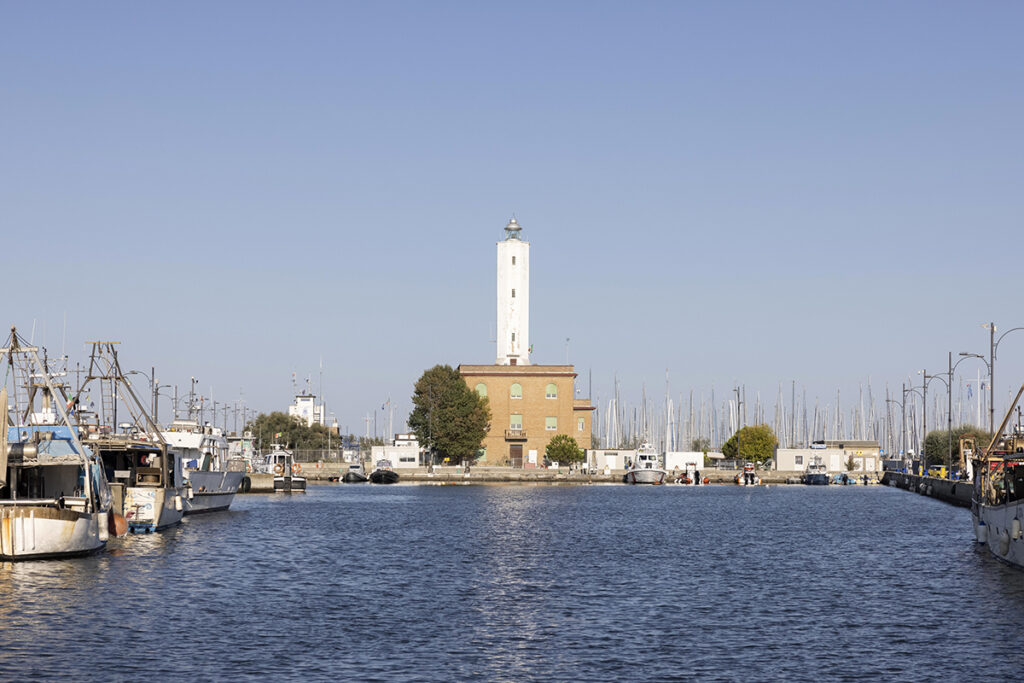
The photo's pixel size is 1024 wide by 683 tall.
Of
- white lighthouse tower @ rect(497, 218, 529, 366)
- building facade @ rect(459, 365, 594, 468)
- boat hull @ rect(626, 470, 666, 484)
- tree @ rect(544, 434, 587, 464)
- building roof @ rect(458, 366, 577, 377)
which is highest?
white lighthouse tower @ rect(497, 218, 529, 366)

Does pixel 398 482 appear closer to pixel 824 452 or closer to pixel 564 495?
pixel 564 495

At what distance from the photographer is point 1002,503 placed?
5534 centimetres

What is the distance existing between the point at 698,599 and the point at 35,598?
79.2 ft

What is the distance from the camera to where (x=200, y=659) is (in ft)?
103

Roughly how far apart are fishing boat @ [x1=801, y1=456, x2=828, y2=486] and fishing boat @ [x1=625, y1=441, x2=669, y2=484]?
21.7 metres

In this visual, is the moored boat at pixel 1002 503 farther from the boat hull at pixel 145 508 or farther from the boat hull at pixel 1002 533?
the boat hull at pixel 145 508

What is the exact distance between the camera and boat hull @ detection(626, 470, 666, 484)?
554 ft

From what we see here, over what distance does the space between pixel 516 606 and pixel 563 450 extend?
13337 cm

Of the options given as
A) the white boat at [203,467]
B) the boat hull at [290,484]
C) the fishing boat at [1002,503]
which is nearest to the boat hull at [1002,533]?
the fishing boat at [1002,503]

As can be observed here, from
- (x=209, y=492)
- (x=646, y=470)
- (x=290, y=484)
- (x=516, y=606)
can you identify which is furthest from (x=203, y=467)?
(x=646, y=470)

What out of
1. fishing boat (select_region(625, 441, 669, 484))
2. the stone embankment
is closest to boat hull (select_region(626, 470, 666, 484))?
fishing boat (select_region(625, 441, 669, 484))

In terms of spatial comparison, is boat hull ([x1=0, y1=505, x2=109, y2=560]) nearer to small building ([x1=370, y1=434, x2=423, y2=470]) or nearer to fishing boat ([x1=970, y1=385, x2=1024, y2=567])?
fishing boat ([x1=970, y1=385, x2=1024, y2=567])

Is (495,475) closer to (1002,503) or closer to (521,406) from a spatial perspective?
(521,406)

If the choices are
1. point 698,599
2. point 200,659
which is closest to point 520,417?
point 698,599
